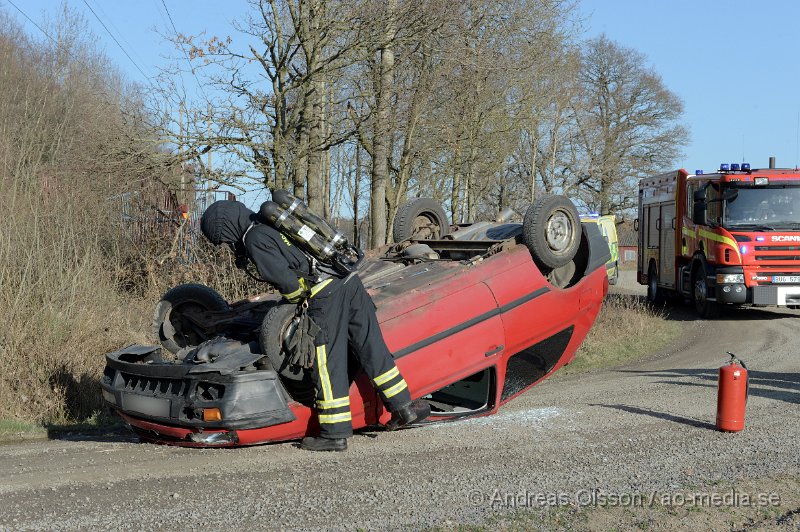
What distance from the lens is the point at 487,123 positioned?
20.8 m

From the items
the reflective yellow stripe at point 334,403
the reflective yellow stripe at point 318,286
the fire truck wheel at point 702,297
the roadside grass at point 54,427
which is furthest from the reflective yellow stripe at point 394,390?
Answer: the fire truck wheel at point 702,297

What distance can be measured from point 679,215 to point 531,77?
6542mm

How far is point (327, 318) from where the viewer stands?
5.31m

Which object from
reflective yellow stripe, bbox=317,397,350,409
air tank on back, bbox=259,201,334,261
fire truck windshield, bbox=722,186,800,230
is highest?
fire truck windshield, bbox=722,186,800,230

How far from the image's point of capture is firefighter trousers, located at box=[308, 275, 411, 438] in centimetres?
523

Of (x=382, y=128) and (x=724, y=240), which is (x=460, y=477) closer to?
(x=382, y=128)

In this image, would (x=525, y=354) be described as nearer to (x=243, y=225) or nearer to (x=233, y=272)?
(x=243, y=225)

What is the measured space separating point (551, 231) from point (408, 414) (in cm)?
219

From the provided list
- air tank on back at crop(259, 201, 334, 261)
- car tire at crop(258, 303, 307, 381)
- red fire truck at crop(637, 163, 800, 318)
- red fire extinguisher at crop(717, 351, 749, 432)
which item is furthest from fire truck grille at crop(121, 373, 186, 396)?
red fire truck at crop(637, 163, 800, 318)

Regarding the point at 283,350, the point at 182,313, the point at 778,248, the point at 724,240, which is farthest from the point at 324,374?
the point at 778,248

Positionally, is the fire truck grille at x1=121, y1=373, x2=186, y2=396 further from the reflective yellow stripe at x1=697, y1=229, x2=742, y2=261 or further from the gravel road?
the reflective yellow stripe at x1=697, y1=229, x2=742, y2=261

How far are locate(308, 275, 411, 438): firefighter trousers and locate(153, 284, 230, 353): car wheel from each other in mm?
1477

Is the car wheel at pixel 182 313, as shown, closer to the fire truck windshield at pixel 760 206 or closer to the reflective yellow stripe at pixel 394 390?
the reflective yellow stripe at pixel 394 390

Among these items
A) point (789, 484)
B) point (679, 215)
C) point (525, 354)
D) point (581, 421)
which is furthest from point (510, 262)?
point (679, 215)
